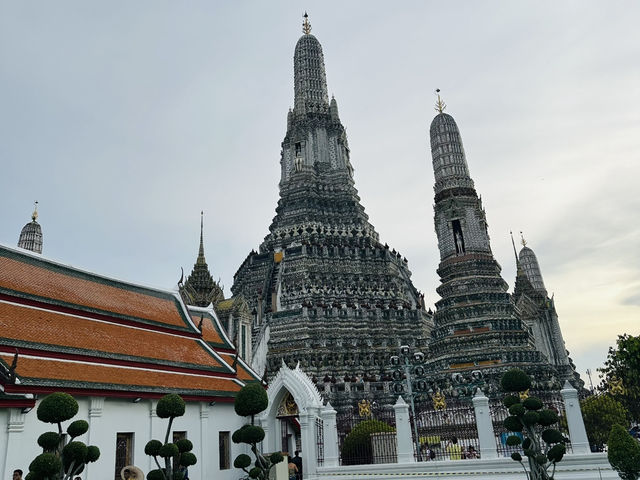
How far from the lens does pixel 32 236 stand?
5950 centimetres

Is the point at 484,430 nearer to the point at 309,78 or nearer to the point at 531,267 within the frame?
the point at 309,78

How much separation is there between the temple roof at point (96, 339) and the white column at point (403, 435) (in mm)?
5825

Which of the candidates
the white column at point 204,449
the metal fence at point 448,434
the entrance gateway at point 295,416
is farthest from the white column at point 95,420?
the metal fence at point 448,434

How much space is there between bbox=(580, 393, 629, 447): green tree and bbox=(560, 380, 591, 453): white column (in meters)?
10.2

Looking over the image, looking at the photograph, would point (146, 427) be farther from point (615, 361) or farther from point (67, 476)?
point (615, 361)

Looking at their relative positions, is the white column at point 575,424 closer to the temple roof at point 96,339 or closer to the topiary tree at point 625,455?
the topiary tree at point 625,455

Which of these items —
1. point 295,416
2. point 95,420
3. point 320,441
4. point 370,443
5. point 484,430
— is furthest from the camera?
point 295,416

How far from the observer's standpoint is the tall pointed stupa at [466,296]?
31.3 m

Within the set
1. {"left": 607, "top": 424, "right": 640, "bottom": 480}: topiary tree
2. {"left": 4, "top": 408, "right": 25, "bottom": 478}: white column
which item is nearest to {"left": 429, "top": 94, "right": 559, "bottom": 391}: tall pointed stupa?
{"left": 607, "top": 424, "right": 640, "bottom": 480}: topiary tree

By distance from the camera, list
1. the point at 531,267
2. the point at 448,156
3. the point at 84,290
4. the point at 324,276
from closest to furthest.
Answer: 1. the point at 84,290
2. the point at 448,156
3. the point at 324,276
4. the point at 531,267

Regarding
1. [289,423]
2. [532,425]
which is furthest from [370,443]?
[532,425]

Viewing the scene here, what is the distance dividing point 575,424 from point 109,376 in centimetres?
1414

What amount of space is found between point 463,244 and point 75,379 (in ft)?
97.3

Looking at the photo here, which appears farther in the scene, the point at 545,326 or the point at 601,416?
the point at 545,326
